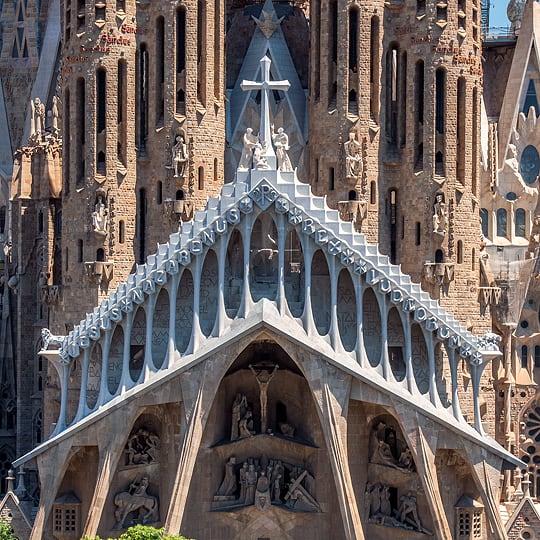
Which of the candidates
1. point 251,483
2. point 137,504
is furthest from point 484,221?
point 137,504

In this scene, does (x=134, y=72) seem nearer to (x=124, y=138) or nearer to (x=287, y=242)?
(x=124, y=138)

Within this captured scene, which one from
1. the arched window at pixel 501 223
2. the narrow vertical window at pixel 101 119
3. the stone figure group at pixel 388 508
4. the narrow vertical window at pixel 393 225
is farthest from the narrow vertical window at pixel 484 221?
the narrow vertical window at pixel 101 119

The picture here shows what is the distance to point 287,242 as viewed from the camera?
2549 inches

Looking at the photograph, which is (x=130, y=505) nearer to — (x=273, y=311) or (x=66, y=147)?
(x=273, y=311)

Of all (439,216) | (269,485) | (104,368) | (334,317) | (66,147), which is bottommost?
(269,485)

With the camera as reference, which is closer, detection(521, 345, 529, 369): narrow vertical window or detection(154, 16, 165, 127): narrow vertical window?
detection(154, 16, 165, 127): narrow vertical window

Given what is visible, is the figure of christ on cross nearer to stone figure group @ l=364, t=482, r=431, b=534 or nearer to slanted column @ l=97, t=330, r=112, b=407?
slanted column @ l=97, t=330, r=112, b=407

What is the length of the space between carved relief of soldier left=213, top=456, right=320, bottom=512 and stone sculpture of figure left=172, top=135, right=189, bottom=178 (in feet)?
28.8

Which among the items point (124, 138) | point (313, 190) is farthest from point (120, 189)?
point (313, 190)

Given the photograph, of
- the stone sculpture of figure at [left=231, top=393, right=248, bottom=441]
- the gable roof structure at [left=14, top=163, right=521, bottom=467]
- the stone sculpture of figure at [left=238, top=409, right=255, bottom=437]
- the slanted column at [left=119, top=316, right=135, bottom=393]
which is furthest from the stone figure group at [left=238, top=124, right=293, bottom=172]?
the stone sculpture of figure at [left=238, top=409, right=255, bottom=437]

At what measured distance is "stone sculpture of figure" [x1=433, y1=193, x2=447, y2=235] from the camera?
6556 cm

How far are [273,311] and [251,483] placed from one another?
18.5ft

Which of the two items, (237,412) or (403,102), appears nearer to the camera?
(237,412)

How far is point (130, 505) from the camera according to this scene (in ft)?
211
